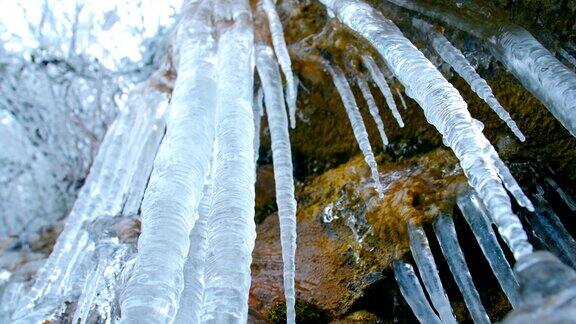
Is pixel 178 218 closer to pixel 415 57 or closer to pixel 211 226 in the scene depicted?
pixel 211 226

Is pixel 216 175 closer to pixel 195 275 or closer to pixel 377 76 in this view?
pixel 195 275

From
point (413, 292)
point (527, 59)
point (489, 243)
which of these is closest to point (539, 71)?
point (527, 59)

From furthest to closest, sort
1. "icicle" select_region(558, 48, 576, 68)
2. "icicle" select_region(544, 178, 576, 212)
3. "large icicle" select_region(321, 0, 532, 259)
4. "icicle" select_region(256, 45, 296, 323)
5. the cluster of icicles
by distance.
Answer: "icicle" select_region(544, 178, 576, 212) → "icicle" select_region(558, 48, 576, 68) → "icicle" select_region(256, 45, 296, 323) → the cluster of icicles → "large icicle" select_region(321, 0, 532, 259)

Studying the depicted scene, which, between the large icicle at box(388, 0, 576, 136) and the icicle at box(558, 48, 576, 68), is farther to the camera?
the icicle at box(558, 48, 576, 68)

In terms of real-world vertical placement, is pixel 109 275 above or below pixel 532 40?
below

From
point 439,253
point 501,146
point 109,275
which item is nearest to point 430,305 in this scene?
point 439,253

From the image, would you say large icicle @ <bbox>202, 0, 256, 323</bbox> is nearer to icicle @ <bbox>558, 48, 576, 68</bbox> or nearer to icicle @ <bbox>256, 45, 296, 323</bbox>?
icicle @ <bbox>256, 45, 296, 323</bbox>

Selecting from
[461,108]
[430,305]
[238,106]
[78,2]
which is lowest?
[430,305]

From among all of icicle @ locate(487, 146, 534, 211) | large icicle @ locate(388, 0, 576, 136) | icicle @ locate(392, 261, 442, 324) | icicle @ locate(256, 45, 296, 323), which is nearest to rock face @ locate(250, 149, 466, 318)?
icicle @ locate(392, 261, 442, 324)
